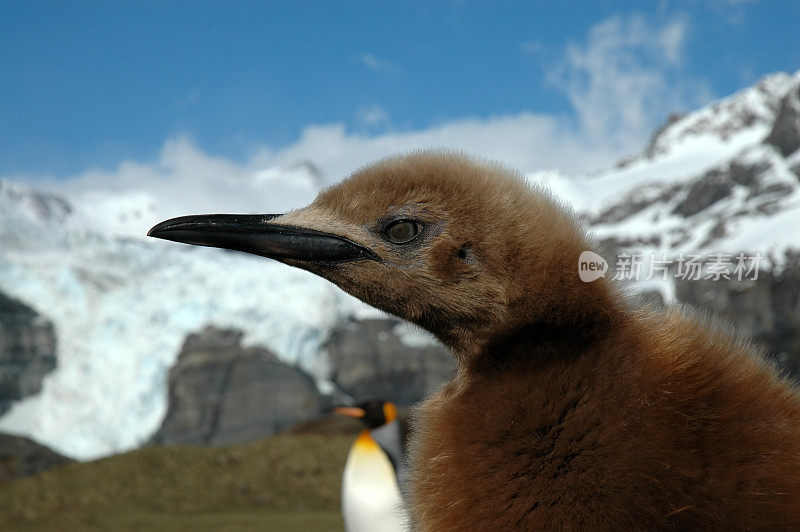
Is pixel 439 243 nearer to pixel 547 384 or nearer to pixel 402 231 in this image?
pixel 402 231

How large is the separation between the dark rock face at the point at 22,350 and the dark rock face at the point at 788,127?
56092mm

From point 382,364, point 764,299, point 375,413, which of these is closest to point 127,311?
point 382,364

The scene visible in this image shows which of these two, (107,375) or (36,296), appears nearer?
(107,375)

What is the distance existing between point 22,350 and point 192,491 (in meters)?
26.9

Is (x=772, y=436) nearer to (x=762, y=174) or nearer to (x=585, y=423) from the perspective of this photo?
(x=585, y=423)

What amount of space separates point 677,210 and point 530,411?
218 feet

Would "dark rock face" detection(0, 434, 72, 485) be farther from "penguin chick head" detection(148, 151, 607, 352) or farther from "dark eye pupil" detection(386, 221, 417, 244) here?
"dark eye pupil" detection(386, 221, 417, 244)

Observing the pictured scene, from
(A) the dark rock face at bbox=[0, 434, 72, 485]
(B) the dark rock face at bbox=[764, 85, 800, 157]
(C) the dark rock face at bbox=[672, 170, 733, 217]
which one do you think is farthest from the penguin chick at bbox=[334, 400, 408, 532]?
(B) the dark rock face at bbox=[764, 85, 800, 157]

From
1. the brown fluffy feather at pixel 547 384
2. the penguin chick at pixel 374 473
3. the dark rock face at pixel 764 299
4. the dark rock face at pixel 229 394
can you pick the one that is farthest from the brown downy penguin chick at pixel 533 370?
the dark rock face at pixel 764 299

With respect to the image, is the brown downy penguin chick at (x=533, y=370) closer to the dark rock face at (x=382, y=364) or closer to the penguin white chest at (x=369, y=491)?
the penguin white chest at (x=369, y=491)

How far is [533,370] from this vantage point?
1327 millimetres

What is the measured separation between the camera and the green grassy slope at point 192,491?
8000 millimetres

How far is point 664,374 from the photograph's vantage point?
1258 millimetres

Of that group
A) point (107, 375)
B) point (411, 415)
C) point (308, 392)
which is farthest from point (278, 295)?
point (411, 415)
